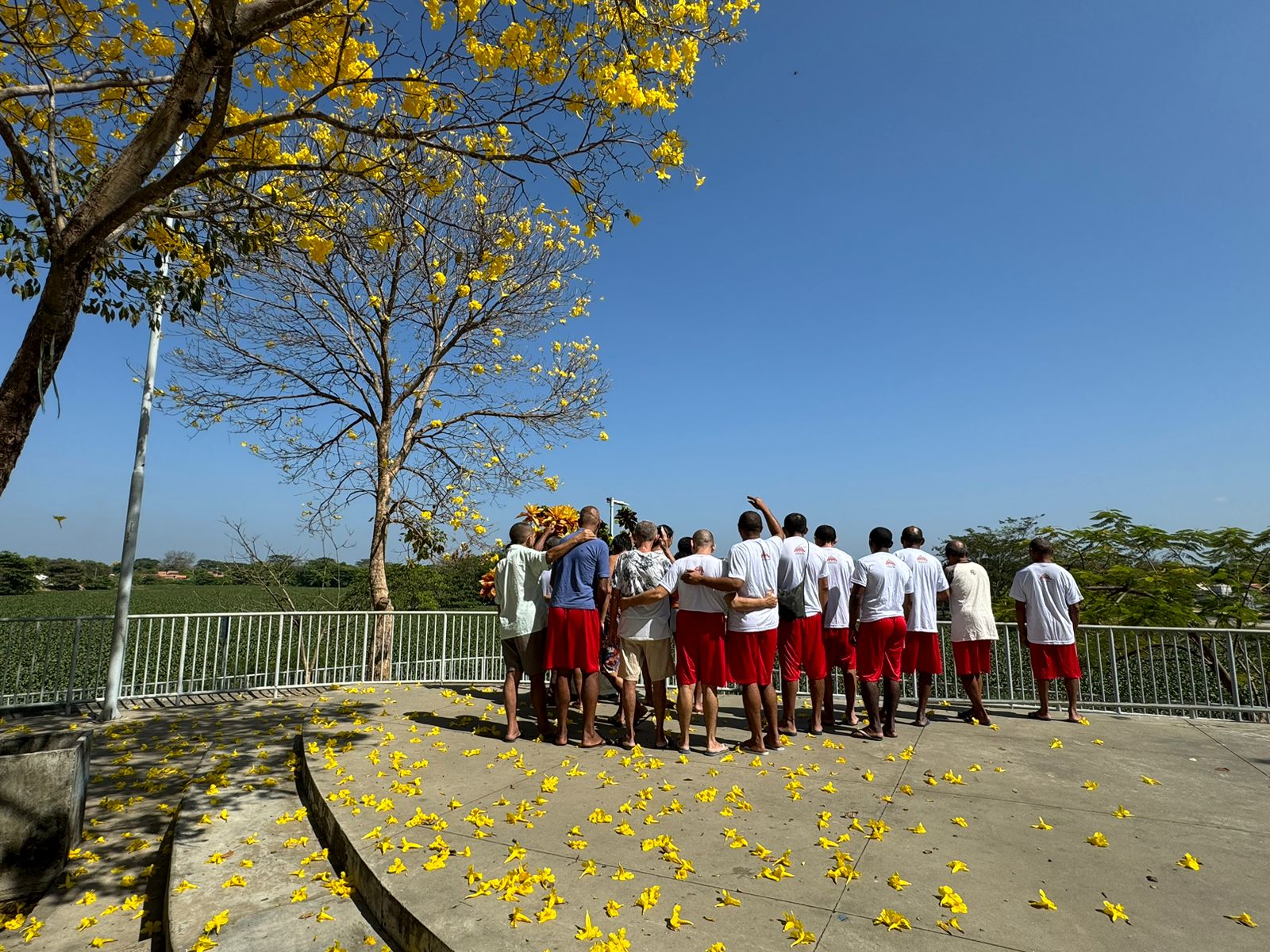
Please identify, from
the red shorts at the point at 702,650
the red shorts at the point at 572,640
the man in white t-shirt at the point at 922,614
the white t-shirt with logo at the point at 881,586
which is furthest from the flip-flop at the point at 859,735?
the red shorts at the point at 572,640

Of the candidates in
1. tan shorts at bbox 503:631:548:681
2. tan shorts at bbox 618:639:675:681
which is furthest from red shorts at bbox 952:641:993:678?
tan shorts at bbox 503:631:548:681

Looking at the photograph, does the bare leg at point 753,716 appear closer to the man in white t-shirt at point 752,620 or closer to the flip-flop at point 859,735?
the man in white t-shirt at point 752,620

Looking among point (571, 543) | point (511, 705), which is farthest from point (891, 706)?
point (511, 705)

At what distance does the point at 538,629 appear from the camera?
6.07 metres

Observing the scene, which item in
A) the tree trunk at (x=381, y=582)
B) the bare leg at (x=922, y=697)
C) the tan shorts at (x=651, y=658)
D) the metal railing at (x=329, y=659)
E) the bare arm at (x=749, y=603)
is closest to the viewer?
the bare arm at (x=749, y=603)

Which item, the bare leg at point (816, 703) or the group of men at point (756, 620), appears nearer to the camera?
the group of men at point (756, 620)

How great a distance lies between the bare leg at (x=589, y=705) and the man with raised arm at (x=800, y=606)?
5.60 ft

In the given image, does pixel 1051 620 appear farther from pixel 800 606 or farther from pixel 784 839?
pixel 784 839

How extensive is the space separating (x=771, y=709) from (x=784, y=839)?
192 cm

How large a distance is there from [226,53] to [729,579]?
4795mm

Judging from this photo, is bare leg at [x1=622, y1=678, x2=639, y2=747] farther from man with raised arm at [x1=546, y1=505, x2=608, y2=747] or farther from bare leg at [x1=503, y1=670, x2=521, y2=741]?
bare leg at [x1=503, y1=670, x2=521, y2=741]

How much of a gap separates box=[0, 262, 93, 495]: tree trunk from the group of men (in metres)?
3.38

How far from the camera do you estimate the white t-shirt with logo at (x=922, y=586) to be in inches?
251

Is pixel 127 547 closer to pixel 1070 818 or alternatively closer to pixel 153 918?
pixel 153 918
